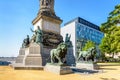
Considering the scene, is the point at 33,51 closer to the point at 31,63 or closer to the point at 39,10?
the point at 31,63

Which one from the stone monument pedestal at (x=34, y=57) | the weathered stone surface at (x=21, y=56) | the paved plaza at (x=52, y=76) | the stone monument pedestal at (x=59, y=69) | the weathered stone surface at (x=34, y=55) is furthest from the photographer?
the weathered stone surface at (x=21, y=56)

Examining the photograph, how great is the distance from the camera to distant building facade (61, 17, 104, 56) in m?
79.3

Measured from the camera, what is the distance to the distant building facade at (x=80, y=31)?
7931 centimetres

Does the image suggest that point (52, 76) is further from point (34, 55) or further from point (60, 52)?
point (34, 55)

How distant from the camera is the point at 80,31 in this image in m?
83.0

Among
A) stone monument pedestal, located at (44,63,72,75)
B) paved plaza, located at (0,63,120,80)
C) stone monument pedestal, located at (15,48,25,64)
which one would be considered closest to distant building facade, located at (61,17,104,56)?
stone monument pedestal, located at (15,48,25,64)

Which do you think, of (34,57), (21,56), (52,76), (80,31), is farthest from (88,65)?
(80,31)

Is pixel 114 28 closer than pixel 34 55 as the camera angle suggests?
No

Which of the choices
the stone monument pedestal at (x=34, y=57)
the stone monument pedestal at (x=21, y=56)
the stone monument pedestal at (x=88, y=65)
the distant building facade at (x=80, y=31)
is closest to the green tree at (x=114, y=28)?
the stone monument pedestal at (x=88, y=65)

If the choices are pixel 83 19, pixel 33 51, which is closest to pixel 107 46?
pixel 33 51

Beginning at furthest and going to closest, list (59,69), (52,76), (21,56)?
(21,56), (59,69), (52,76)

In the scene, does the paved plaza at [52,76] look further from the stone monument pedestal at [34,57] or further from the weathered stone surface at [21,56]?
the weathered stone surface at [21,56]

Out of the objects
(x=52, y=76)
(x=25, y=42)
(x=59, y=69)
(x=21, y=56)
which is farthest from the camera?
(x=25, y=42)

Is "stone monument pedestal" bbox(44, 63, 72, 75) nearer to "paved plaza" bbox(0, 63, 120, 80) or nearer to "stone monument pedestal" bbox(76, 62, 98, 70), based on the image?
"paved plaza" bbox(0, 63, 120, 80)
